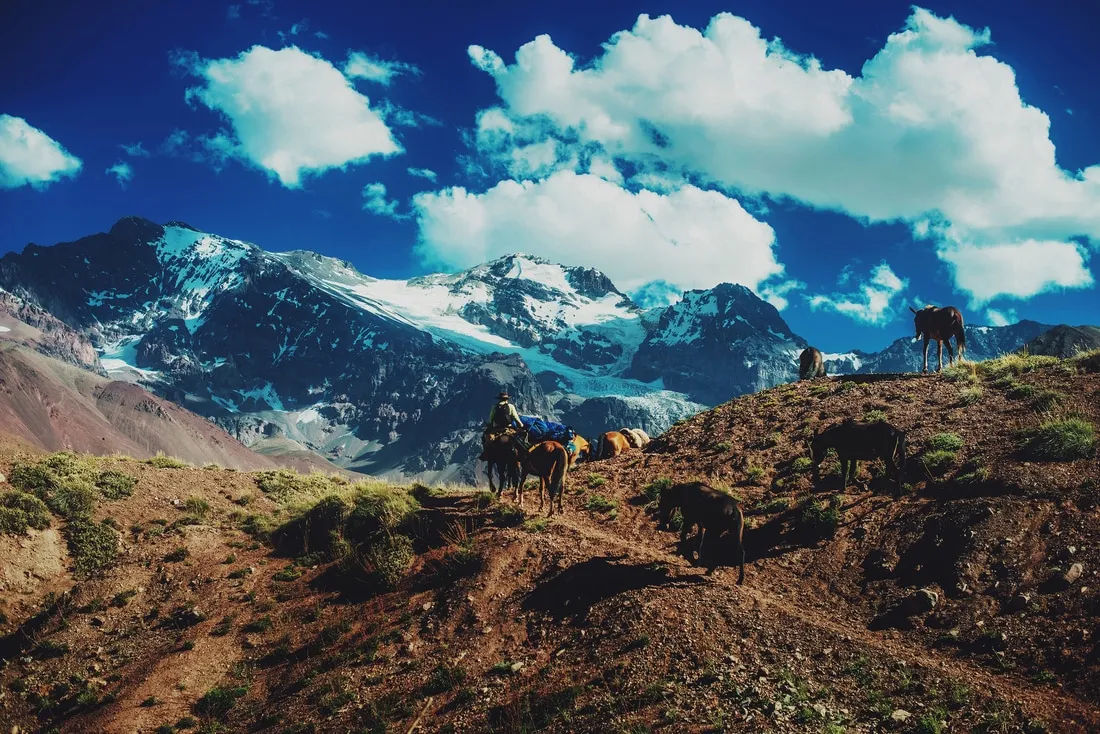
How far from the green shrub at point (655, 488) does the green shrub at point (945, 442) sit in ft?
26.1

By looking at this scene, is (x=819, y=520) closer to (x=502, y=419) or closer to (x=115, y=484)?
(x=502, y=419)

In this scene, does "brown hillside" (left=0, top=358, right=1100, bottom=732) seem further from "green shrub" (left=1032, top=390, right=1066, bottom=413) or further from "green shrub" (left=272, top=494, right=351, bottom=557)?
"green shrub" (left=272, top=494, right=351, bottom=557)

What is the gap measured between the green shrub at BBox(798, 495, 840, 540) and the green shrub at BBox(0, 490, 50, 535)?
21791 mm

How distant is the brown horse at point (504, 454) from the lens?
76.5 feet

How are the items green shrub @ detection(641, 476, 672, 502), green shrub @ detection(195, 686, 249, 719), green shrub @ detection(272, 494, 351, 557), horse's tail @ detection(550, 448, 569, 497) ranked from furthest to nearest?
green shrub @ detection(641, 476, 672, 502), green shrub @ detection(272, 494, 351, 557), horse's tail @ detection(550, 448, 569, 497), green shrub @ detection(195, 686, 249, 719)

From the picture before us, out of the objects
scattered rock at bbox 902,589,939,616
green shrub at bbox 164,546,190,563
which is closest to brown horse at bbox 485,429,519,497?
green shrub at bbox 164,546,190,563

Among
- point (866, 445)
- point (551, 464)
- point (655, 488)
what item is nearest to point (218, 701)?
point (551, 464)

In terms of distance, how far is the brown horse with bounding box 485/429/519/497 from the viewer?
76.5 feet

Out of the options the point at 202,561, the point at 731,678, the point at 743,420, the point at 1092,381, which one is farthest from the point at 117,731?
the point at 1092,381

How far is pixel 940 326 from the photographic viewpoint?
29453mm

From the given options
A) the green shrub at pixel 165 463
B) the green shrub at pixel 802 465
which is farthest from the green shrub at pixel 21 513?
the green shrub at pixel 802 465

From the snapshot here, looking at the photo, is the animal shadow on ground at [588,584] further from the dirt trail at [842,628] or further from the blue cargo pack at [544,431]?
the blue cargo pack at [544,431]

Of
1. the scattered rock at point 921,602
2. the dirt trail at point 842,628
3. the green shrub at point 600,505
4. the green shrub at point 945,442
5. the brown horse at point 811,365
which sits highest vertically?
the brown horse at point 811,365

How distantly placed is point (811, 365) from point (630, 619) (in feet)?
89.4
